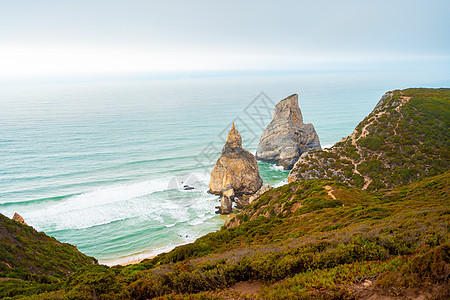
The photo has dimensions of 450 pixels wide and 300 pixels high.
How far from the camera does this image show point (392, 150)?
111 ft

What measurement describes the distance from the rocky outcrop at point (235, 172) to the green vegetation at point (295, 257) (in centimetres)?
1522

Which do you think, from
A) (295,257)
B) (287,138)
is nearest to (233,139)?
(287,138)

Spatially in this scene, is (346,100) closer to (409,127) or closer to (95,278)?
(409,127)

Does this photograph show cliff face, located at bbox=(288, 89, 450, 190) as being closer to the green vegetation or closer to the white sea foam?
the green vegetation

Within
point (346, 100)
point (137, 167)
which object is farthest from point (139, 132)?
point (346, 100)

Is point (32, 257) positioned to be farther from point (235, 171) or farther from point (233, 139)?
point (233, 139)

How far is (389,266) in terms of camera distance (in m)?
6.63

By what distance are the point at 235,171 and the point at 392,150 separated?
21052 millimetres

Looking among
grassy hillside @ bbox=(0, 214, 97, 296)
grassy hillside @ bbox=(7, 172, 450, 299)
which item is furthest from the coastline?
grassy hillside @ bbox=(7, 172, 450, 299)

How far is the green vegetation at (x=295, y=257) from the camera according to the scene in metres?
6.31

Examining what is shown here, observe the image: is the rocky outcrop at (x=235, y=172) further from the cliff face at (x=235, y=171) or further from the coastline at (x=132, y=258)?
the coastline at (x=132, y=258)

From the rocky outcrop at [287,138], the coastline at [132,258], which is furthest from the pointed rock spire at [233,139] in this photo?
the rocky outcrop at [287,138]

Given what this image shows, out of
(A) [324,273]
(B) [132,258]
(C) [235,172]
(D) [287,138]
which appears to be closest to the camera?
(A) [324,273]

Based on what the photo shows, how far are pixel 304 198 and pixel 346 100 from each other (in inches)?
5366
